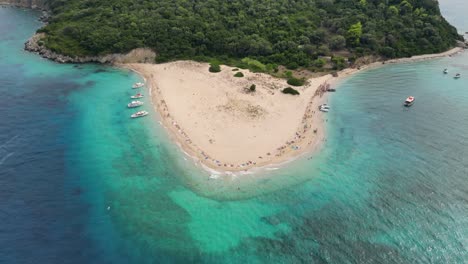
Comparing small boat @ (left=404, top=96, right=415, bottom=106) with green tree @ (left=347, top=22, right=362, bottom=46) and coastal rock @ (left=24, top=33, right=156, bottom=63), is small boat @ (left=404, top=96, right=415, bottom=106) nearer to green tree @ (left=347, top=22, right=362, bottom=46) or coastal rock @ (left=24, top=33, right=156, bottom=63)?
green tree @ (left=347, top=22, right=362, bottom=46)

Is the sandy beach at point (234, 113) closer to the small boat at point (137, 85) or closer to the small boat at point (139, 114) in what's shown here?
the small boat at point (137, 85)

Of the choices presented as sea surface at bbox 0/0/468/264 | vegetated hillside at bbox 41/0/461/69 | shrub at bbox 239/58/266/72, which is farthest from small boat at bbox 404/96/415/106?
shrub at bbox 239/58/266/72

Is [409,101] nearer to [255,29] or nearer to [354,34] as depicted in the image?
[354,34]

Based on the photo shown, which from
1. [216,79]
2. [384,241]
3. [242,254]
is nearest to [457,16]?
Answer: [216,79]

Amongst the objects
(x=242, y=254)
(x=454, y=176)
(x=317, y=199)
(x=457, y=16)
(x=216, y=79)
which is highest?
(x=457, y=16)

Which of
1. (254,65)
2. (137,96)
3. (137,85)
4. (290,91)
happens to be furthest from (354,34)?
(137,96)

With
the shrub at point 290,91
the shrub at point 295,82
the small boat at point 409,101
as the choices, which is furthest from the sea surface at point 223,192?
the shrub at point 295,82

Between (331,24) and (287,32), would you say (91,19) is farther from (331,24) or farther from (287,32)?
(331,24)
